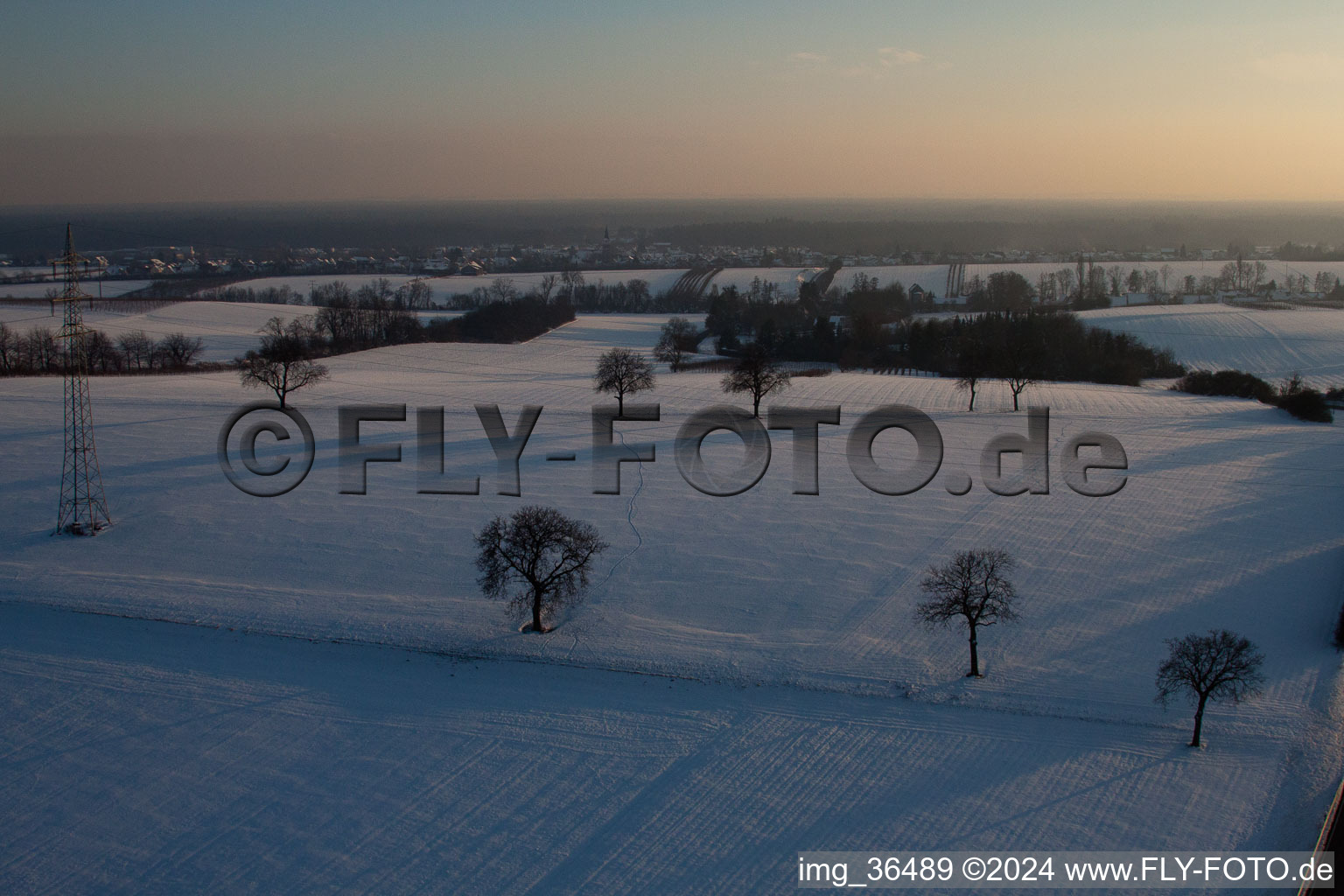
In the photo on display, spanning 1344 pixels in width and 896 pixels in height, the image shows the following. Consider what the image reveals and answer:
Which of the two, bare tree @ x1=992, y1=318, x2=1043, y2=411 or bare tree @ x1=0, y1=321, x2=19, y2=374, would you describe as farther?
bare tree @ x1=0, y1=321, x2=19, y2=374

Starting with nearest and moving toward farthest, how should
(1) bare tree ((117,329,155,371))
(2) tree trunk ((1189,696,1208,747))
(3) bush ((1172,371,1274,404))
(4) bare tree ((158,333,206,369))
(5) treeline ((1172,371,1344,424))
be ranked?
1. (2) tree trunk ((1189,696,1208,747))
2. (5) treeline ((1172,371,1344,424))
3. (3) bush ((1172,371,1274,404))
4. (4) bare tree ((158,333,206,369))
5. (1) bare tree ((117,329,155,371))

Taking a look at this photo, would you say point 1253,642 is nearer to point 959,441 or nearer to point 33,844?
point 959,441

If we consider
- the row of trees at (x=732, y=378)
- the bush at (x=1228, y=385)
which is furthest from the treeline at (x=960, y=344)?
the row of trees at (x=732, y=378)

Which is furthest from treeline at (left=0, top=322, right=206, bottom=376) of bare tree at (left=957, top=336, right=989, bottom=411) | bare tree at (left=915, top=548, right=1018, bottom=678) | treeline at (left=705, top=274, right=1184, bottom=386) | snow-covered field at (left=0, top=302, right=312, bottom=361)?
bare tree at (left=915, top=548, right=1018, bottom=678)

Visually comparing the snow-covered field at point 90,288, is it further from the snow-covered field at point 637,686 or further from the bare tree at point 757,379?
the bare tree at point 757,379

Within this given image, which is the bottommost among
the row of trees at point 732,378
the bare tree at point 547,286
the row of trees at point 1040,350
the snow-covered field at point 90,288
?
the row of trees at point 732,378

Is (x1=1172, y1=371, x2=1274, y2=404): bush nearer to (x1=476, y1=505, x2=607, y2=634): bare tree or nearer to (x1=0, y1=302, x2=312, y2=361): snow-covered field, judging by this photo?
(x1=476, y1=505, x2=607, y2=634): bare tree

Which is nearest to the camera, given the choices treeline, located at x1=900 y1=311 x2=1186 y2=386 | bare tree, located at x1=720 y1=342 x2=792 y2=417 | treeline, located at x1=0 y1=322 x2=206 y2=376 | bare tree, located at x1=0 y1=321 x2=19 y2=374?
bare tree, located at x1=720 y1=342 x2=792 y2=417
